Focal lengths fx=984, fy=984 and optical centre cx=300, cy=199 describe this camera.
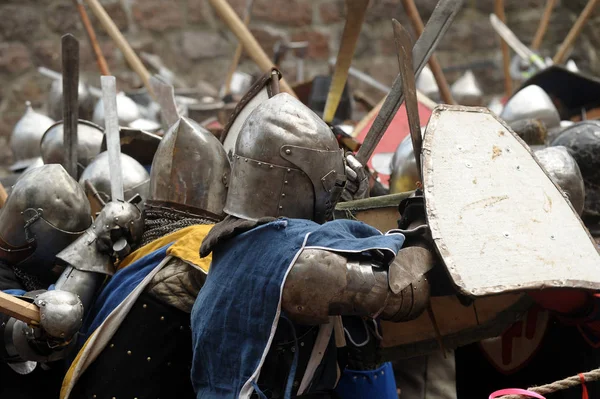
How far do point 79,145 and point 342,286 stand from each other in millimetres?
2385

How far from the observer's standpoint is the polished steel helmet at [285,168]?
270cm

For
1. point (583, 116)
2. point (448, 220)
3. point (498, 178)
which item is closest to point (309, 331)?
point (448, 220)

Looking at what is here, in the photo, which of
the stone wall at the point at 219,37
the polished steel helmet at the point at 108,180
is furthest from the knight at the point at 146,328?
the stone wall at the point at 219,37

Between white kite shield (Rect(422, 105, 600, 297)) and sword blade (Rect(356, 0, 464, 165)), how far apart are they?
1.20ft

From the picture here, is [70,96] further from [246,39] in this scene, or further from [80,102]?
[80,102]

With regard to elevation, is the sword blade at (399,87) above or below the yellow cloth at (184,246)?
above

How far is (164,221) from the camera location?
339 cm

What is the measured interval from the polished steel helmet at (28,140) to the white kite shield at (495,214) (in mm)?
3339

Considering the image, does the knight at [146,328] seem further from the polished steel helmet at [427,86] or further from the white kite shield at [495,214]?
the polished steel helmet at [427,86]

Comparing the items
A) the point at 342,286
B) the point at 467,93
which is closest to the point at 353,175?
the point at 342,286

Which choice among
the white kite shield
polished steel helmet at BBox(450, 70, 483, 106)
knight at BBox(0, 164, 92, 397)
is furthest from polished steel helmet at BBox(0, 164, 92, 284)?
polished steel helmet at BBox(450, 70, 483, 106)

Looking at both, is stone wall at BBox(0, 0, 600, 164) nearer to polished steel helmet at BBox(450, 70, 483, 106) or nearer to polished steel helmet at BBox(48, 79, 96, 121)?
polished steel helmet at BBox(450, 70, 483, 106)

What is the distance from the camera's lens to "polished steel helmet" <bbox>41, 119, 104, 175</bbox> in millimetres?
4477

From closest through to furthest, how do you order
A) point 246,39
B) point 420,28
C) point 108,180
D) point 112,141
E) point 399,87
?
point 399,87, point 112,141, point 108,180, point 246,39, point 420,28
